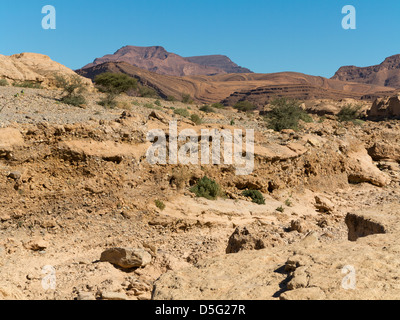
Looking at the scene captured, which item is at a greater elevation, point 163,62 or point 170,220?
point 163,62

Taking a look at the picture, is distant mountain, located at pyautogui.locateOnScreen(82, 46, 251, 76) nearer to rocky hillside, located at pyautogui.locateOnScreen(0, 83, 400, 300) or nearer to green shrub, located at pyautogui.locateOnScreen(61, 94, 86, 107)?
green shrub, located at pyautogui.locateOnScreen(61, 94, 86, 107)

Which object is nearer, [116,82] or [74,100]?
[74,100]

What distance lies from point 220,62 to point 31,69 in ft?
533

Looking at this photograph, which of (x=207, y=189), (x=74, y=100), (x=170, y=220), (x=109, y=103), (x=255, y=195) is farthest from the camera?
(x=109, y=103)

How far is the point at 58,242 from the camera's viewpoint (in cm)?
637

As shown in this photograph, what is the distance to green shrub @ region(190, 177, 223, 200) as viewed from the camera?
8.38 m

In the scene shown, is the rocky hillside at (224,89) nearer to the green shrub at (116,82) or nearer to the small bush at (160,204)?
the green shrub at (116,82)

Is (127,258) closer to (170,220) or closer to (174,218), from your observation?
(170,220)

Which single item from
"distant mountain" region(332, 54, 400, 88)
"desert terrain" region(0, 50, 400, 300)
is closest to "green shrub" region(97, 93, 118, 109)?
"desert terrain" region(0, 50, 400, 300)

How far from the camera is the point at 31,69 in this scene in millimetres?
21531

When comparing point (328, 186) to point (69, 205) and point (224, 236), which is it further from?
point (69, 205)

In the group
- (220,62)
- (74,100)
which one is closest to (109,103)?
(74,100)
